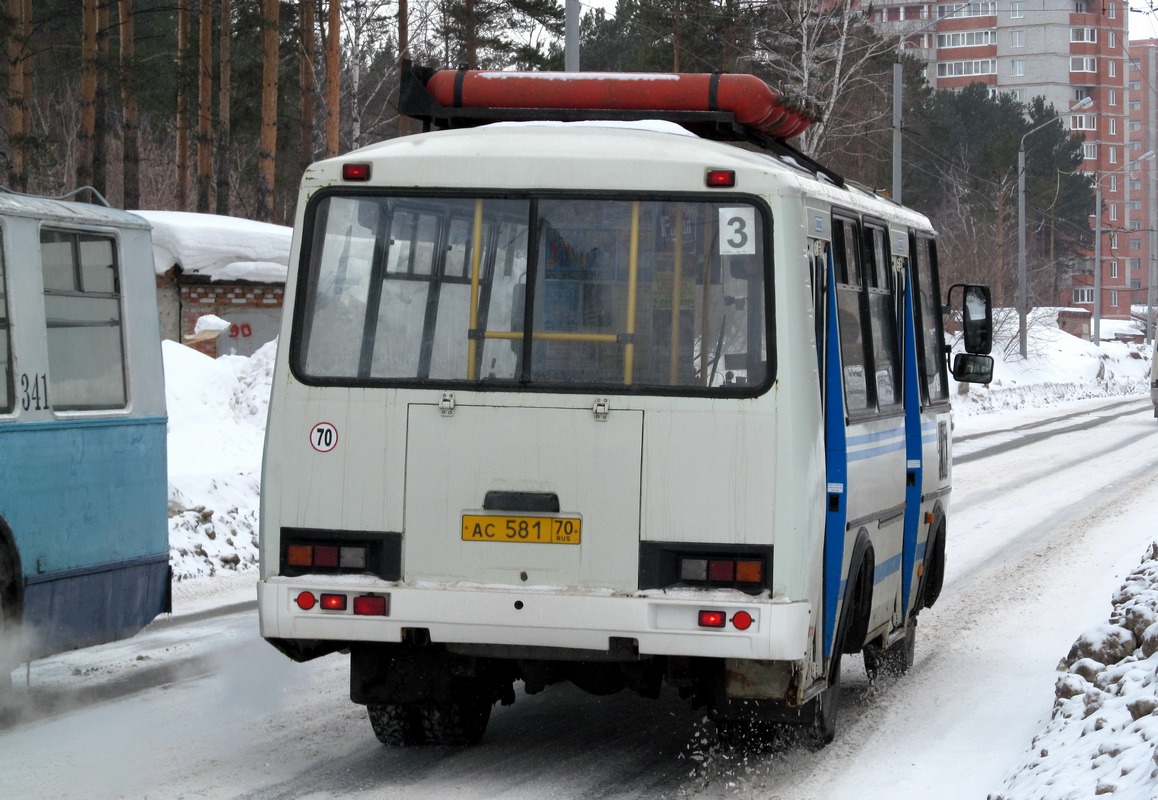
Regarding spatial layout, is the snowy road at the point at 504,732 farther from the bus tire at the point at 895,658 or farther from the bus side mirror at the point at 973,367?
the bus side mirror at the point at 973,367

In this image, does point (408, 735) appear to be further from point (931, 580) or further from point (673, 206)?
point (931, 580)

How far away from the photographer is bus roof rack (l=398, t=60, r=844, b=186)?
7.73 metres

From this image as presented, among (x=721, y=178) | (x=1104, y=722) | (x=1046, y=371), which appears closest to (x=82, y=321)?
(x=721, y=178)

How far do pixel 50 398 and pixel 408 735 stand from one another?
241 cm

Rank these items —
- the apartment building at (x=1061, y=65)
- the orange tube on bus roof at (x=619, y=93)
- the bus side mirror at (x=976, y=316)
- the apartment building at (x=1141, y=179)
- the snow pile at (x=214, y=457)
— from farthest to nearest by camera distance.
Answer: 1. the apartment building at (x=1141, y=179)
2. the apartment building at (x=1061, y=65)
3. the snow pile at (x=214, y=457)
4. the bus side mirror at (x=976, y=316)
5. the orange tube on bus roof at (x=619, y=93)

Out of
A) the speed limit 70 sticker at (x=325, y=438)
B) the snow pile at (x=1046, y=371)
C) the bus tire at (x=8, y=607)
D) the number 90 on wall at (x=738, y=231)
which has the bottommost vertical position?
the snow pile at (x=1046, y=371)

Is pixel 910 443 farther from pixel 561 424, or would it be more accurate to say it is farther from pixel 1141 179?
pixel 1141 179

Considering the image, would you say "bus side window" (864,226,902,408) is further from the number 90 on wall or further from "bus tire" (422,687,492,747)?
"bus tire" (422,687,492,747)

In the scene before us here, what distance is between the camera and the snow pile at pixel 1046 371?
45.8 meters

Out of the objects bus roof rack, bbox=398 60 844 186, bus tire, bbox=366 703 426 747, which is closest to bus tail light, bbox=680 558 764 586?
bus tire, bbox=366 703 426 747

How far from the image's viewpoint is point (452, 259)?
22.5ft

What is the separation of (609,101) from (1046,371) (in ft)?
170

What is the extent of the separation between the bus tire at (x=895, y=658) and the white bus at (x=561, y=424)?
2.41 m

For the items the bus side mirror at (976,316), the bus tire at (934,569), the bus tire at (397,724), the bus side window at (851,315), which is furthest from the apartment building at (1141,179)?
the bus tire at (397,724)
